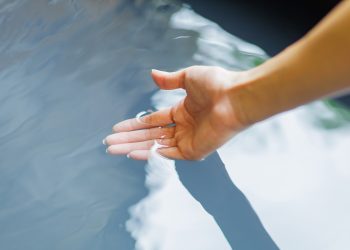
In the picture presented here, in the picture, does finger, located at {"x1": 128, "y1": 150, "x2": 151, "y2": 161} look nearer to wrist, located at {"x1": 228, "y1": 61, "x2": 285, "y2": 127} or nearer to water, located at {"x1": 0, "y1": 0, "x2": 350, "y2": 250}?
water, located at {"x1": 0, "y1": 0, "x2": 350, "y2": 250}

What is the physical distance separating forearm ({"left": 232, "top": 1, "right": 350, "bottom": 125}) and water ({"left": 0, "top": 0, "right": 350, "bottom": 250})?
0.20 m

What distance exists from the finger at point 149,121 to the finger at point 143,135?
0.01 metres

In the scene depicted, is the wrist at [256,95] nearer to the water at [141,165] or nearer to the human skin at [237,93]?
the human skin at [237,93]

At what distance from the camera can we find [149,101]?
978 mm

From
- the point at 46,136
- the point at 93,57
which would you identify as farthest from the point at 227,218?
the point at 93,57

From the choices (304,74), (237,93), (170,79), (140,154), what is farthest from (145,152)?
(304,74)

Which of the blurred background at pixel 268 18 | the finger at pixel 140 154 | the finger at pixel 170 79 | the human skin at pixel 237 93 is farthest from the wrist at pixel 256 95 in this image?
the blurred background at pixel 268 18

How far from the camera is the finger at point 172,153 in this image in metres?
0.87

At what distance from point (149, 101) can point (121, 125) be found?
0.10 m

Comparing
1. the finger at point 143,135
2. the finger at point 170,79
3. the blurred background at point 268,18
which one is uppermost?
the finger at point 170,79

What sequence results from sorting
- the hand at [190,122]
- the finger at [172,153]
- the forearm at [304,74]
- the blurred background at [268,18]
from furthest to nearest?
the blurred background at [268,18] < the finger at [172,153] < the hand at [190,122] < the forearm at [304,74]

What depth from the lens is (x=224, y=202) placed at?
2.68 feet

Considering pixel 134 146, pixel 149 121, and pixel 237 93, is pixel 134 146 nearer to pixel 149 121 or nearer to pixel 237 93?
pixel 149 121

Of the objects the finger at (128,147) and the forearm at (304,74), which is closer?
the forearm at (304,74)
